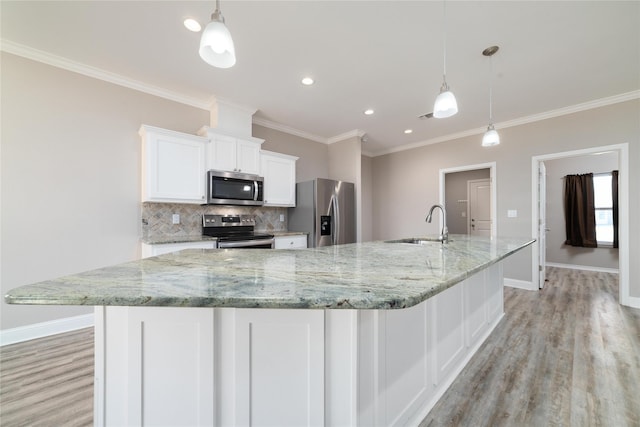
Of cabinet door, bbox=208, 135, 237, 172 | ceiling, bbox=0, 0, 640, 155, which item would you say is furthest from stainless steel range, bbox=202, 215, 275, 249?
ceiling, bbox=0, 0, 640, 155

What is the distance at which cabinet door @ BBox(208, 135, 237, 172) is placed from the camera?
3.17 m

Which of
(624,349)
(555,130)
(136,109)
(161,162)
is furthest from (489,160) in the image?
(136,109)

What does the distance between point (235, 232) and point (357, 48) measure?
2576mm

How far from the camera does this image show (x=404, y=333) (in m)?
1.18

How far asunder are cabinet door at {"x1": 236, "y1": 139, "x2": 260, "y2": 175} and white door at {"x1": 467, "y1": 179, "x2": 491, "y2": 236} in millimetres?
5148

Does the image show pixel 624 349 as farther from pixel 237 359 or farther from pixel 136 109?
pixel 136 109

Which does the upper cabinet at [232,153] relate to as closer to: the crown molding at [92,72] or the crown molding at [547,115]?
the crown molding at [92,72]

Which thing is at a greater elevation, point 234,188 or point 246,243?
point 234,188

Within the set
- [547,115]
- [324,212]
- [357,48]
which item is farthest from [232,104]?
[547,115]

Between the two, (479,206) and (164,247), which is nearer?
(164,247)

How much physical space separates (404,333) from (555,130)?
4.28 meters

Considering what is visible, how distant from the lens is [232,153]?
3.33 metres

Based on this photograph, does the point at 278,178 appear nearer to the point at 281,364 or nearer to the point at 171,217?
the point at 171,217

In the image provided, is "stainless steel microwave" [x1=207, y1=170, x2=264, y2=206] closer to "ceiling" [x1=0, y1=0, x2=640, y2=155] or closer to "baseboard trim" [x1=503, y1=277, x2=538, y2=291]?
"ceiling" [x1=0, y1=0, x2=640, y2=155]
